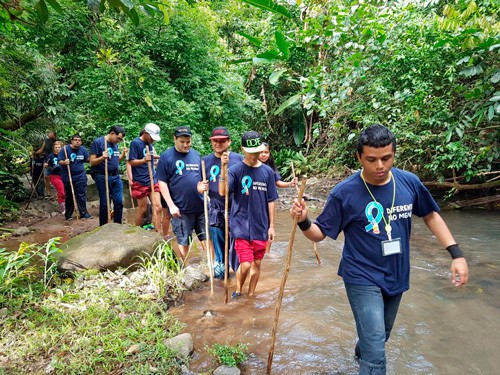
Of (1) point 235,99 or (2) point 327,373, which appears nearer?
(2) point 327,373

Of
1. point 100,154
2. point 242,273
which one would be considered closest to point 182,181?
point 242,273

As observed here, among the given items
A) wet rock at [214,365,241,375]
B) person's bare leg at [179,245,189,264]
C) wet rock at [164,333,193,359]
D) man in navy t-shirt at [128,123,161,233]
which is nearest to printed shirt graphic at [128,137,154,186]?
man in navy t-shirt at [128,123,161,233]

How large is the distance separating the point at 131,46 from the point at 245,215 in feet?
23.9

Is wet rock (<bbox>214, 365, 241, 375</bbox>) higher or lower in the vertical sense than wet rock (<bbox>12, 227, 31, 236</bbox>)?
lower

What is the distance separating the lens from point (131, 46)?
30.8 ft

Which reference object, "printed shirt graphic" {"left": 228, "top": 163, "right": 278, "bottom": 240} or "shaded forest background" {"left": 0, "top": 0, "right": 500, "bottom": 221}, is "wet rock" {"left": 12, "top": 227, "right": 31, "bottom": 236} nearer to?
"shaded forest background" {"left": 0, "top": 0, "right": 500, "bottom": 221}

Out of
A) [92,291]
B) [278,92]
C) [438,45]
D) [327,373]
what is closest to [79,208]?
[92,291]

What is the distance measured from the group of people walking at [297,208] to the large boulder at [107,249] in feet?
1.72

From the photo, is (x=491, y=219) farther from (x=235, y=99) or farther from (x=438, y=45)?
(x=235, y=99)

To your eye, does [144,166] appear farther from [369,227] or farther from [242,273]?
[369,227]

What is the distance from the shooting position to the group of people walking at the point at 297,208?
93.6 inches

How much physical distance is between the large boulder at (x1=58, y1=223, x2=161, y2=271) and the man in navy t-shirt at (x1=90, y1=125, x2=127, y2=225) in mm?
1944

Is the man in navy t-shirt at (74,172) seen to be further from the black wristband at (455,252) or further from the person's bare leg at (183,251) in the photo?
the black wristband at (455,252)

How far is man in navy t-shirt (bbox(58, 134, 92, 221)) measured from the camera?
27.4 ft
